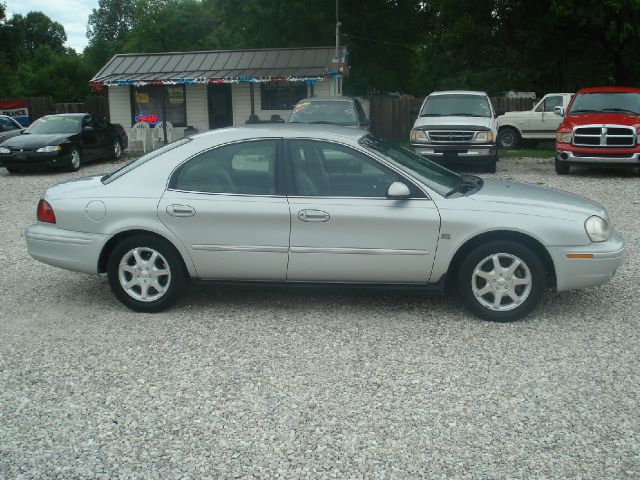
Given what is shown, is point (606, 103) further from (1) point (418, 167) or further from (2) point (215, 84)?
(2) point (215, 84)

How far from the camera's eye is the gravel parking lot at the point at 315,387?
345cm

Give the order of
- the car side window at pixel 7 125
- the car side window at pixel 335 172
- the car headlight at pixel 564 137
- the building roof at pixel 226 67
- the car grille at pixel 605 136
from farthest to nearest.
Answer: the building roof at pixel 226 67
the car side window at pixel 7 125
the car headlight at pixel 564 137
the car grille at pixel 605 136
the car side window at pixel 335 172

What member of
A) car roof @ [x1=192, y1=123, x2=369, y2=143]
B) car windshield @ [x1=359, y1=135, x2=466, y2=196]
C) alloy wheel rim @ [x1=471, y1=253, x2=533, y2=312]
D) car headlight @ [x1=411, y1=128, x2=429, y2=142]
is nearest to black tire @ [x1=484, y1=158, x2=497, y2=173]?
car headlight @ [x1=411, y1=128, x2=429, y2=142]

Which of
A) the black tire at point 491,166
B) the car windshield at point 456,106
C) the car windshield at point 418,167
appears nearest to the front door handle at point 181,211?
the car windshield at point 418,167

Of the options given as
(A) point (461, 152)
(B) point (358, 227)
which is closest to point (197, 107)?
(A) point (461, 152)

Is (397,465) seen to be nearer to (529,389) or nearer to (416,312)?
(529,389)

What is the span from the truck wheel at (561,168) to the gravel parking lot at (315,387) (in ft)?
31.2

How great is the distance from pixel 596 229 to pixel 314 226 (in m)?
2.21

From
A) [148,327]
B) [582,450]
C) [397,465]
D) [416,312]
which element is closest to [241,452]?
[397,465]

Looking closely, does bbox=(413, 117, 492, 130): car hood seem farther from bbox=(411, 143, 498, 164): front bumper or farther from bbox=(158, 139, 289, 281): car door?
bbox=(158, 139, 289, 281): car door

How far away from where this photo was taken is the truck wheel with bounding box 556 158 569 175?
1536 cm

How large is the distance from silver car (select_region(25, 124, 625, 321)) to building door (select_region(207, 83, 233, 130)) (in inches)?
861

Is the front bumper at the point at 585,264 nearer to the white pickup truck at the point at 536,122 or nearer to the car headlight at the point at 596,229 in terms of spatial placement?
the car headlight at the point at 596,229

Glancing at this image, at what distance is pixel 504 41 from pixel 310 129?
2010 cm
